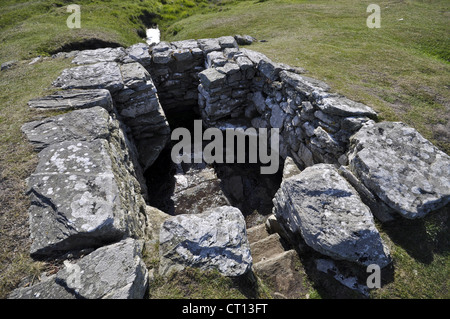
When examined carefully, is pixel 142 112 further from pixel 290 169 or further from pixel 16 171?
pixel 290 169

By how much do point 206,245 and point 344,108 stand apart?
23.5ft

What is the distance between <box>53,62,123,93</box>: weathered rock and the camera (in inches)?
396

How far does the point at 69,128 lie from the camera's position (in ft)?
25.1

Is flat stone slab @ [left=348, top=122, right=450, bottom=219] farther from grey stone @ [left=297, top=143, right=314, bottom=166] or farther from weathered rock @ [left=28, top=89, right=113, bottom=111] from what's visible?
weathered rock @ [left=28, top=89, right=113, bottom=111]

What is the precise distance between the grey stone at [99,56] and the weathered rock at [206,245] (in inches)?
415

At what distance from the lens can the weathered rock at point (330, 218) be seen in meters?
5.68

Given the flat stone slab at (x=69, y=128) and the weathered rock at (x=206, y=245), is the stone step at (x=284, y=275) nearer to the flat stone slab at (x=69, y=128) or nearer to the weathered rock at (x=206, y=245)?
the weathered rock at (x=206, y=245)

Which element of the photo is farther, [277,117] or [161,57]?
[161,57]

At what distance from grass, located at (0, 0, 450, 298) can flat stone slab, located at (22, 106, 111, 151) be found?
0.40 m

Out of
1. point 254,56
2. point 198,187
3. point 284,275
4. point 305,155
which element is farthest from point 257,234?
point 254,56

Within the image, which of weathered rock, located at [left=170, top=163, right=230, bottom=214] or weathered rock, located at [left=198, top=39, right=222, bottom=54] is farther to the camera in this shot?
weathered rock, located at [left=198, top=39, right=222, bottom=54]

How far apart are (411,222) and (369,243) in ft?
6.41

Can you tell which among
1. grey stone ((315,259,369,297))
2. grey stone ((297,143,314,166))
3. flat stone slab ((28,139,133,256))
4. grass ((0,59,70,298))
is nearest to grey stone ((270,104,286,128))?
grey stone ((297,143,314,166))
